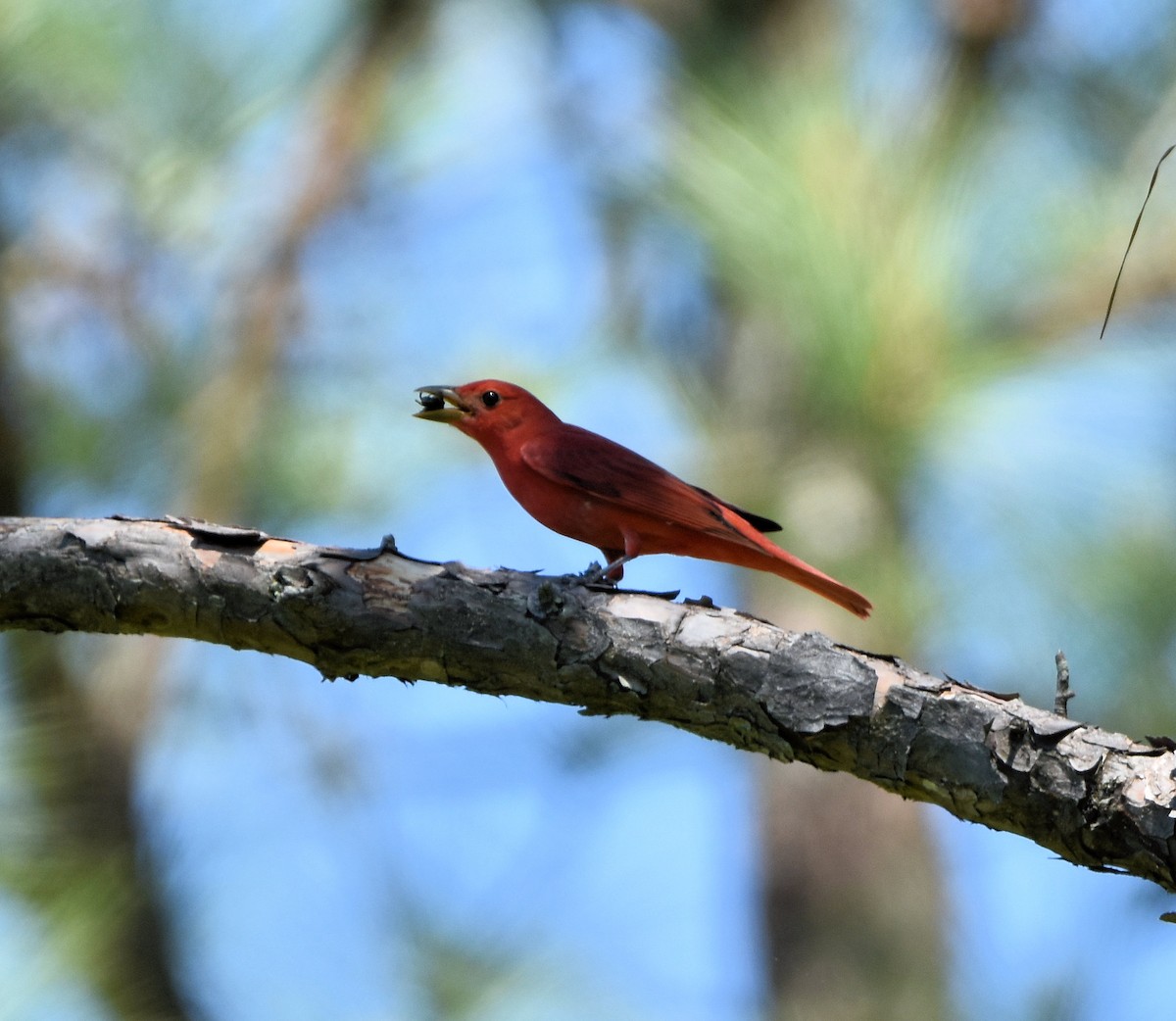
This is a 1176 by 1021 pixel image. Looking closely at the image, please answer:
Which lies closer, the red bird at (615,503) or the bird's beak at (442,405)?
the red bird at (615,503)

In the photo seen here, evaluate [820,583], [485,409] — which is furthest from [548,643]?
[485,409]

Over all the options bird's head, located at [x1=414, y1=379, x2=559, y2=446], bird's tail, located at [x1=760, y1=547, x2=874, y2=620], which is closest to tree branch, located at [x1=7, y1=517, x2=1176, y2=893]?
bird's tail, located at [x1=760, y1=547, x2=874, y2=620]

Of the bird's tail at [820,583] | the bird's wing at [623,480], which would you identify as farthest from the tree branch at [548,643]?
the bird's wing at [623,480]

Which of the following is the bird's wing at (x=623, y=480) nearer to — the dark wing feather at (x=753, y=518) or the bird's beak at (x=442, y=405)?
the dark wing feather at (x=753, y=518)

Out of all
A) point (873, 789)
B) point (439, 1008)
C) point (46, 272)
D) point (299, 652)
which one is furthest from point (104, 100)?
point (873, 789)

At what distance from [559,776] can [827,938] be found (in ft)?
4.74

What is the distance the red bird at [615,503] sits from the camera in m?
3.69

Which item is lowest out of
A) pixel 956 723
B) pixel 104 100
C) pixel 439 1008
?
pixel 439 1008

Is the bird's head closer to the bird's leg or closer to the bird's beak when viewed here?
the bird's beak

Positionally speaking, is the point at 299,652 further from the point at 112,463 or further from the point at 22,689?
the point at 112,463

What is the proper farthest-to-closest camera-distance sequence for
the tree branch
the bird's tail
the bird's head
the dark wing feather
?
the bird's head
the dark wing feather
the bird's tail
the tree branch

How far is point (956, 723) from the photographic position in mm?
2520

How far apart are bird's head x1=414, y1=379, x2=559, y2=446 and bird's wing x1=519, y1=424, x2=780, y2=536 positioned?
17cm

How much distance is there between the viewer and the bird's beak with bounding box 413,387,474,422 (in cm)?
436
